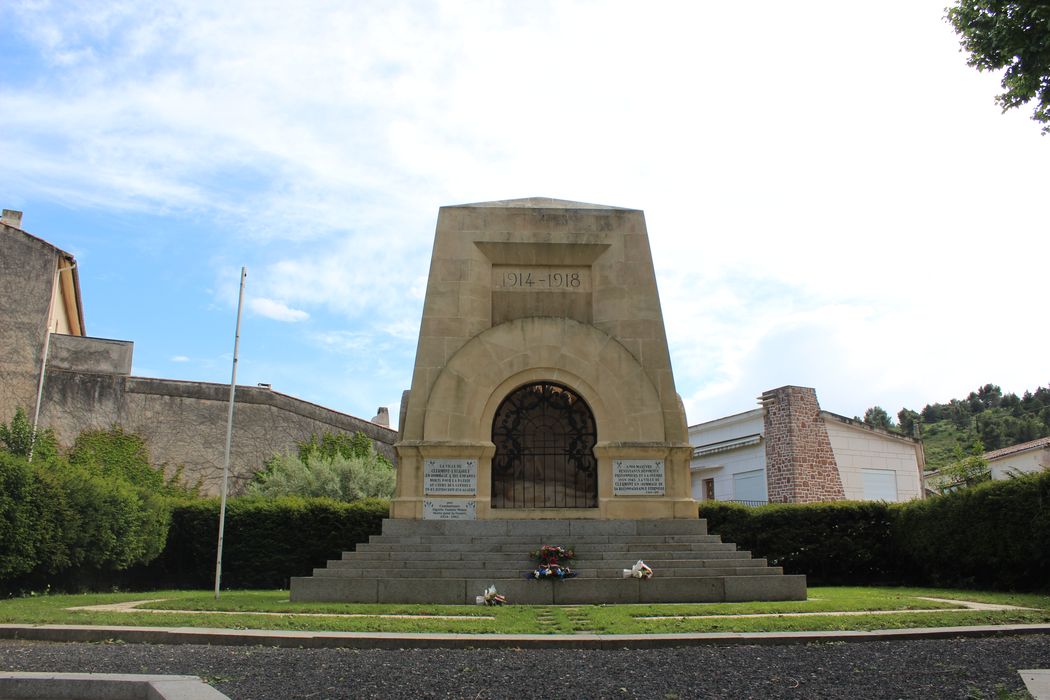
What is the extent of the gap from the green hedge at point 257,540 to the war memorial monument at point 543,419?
5.39 meters

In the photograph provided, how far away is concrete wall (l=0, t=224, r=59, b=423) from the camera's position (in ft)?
82.4

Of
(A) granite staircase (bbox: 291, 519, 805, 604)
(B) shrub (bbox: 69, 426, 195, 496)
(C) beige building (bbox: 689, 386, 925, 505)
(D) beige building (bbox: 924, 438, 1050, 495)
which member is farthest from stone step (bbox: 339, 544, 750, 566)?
(D) beige building (bbox: 924, 438, 1050, 495)

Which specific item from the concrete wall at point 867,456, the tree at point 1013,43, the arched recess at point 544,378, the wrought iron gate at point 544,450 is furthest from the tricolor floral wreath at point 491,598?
the concrete wall at point 867,456

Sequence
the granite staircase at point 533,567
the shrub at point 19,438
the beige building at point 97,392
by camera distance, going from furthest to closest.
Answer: the beige building at point 97,392 < the shrub at point 19,438 < the granite staircase at point 533,567

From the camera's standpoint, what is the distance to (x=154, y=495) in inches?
750

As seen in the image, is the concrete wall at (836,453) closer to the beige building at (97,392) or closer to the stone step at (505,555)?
the beige building at (97,392)

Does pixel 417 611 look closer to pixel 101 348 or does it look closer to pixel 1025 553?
pixel 1025 553

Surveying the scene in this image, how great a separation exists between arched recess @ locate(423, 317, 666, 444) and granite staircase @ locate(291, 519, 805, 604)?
5.80 ft

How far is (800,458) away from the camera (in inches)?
1288

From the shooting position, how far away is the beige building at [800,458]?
108 ft

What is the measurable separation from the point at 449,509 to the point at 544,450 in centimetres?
223

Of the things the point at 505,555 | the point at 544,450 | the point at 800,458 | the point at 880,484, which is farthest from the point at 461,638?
the point at 880,484

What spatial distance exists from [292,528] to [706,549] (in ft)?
34.0

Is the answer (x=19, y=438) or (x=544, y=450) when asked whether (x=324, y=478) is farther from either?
(x=544, y=450)
